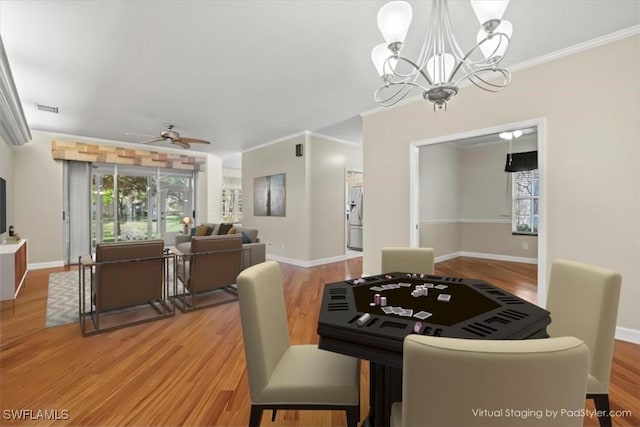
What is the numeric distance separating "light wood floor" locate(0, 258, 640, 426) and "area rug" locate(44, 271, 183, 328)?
12 centimetres

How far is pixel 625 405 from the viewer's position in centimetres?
171

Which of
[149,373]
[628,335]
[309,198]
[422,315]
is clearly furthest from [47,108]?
[628,335]

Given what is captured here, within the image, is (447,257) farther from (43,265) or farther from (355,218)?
(43,265)

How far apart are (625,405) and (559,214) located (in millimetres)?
1651

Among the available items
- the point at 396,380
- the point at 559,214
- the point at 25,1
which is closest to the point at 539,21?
the point at 559,214

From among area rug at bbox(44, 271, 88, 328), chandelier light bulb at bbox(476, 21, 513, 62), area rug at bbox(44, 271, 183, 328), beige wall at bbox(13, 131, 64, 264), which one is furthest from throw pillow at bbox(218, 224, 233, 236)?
chandelier light bulb at bbox(476, 21, 513, 62)

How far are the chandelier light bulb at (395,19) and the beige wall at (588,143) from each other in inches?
86.0

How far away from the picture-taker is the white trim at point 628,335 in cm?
245

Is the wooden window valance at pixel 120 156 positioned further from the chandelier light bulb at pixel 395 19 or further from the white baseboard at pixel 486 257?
the chandelier light bulb at pixel 395 19

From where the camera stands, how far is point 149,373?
208 cm

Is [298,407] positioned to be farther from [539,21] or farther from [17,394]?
[539,21]

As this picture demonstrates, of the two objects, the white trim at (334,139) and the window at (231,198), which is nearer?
the white trim at (334,139)

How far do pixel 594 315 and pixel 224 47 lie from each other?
326 cm

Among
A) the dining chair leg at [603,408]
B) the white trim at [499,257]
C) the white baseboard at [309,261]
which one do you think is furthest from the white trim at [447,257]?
the dining chair leg at [603,408]
